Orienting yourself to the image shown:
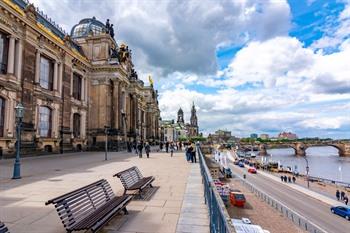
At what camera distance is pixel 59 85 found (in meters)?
28.4

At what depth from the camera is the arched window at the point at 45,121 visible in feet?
81.4

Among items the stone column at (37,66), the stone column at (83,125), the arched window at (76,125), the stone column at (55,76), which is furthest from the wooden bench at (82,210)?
the stone column at (83,125)

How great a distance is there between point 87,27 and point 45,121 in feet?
81.1

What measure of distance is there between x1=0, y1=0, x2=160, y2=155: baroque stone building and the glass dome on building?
0.59 feet

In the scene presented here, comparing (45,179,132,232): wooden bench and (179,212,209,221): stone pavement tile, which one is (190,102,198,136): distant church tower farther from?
(45,179,132,232): wooden bench

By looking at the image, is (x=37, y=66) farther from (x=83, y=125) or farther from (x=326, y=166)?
(x=326, y=166)

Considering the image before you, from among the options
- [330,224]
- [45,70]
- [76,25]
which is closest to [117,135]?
[45,70]

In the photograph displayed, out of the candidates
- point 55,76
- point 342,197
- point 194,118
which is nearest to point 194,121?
point 194,118

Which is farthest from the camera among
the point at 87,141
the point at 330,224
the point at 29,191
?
the point at 87,141

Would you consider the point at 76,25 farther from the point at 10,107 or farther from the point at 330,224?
the point at 330,224

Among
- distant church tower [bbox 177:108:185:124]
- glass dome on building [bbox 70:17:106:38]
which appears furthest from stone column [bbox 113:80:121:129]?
distant church tower [bbox 177:108:185:124]

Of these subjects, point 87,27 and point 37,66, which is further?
point 87,27

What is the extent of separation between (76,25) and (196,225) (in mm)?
48483

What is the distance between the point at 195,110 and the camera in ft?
523
